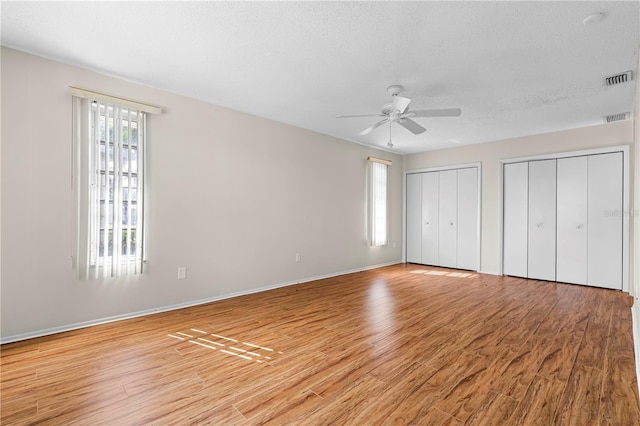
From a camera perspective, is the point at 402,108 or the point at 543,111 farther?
the point at 543,111

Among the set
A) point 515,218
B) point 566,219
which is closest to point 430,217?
point 515,218

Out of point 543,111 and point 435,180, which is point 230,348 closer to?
point 543,111

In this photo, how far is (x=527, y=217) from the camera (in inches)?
204

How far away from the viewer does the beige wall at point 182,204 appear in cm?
260

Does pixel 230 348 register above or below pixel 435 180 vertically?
below

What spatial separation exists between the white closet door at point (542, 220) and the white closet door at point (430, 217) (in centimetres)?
168

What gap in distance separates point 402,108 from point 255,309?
2.75 m

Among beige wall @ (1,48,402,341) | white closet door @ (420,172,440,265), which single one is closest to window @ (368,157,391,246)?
beige wall @ (1,48,402,341)

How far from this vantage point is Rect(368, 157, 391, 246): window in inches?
238

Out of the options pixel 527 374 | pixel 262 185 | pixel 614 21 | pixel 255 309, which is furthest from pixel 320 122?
pixel 527 374

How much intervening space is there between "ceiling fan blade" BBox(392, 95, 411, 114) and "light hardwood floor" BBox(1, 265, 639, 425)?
7.18 feet

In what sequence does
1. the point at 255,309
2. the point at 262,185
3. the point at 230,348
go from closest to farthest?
1. the point at 230,348
2. the point at 255,309
3. the point at 262,185

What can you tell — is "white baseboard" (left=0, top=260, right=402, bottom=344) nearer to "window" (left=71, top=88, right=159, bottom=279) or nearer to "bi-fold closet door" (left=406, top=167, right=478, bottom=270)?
"window" (left=71, top=88, right=159, bottom=279)

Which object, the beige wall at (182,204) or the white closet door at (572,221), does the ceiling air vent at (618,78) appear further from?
the beige wall at (182,204)
